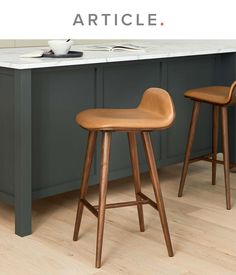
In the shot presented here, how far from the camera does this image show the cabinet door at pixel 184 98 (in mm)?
4598

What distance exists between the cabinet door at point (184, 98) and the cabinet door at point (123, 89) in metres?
0.22

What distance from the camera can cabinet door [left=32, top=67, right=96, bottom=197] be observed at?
12.3 ft

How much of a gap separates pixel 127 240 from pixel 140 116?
2.25 ft

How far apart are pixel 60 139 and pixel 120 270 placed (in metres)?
1.03

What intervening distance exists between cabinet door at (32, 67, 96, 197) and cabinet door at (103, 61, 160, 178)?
15 centimetres

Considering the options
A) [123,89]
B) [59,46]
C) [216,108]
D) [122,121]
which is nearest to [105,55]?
[59,46]

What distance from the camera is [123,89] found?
4219 mm
